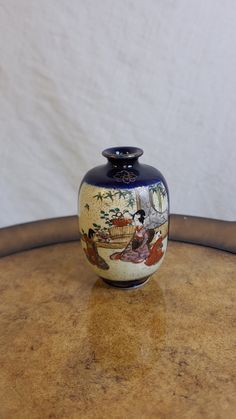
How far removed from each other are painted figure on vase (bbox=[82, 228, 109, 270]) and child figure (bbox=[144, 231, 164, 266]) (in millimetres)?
59

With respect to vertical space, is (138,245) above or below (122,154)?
below

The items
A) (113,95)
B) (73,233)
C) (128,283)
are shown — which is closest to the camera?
(128,283)

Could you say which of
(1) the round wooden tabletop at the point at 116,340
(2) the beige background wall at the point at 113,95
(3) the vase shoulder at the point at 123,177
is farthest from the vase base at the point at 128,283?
(2) the beige background wall at the point at 113,95

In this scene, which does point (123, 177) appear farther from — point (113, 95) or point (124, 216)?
point (113, 95)

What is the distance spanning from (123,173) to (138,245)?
98mm

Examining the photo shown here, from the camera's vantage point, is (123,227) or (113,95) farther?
(113,95)

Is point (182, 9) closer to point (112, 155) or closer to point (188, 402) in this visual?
point (112, 155)

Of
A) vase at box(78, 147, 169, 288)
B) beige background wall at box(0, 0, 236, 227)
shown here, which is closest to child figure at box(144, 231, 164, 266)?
vase at box(78, 147, 169, 288)

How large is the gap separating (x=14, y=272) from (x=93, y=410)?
328mm

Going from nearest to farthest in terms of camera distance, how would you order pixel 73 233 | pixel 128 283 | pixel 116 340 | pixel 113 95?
pixel 116 340 < pixel 128 283 < pixel 73 233 < pixel 113 95

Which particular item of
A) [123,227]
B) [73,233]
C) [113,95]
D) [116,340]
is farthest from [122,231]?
A: [113,95]

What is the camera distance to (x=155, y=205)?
61 cm

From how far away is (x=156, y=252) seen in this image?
64 cm

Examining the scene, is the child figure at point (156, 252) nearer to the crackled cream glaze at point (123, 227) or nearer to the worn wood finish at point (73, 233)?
the crackled cream glaze at point (123, 227)
